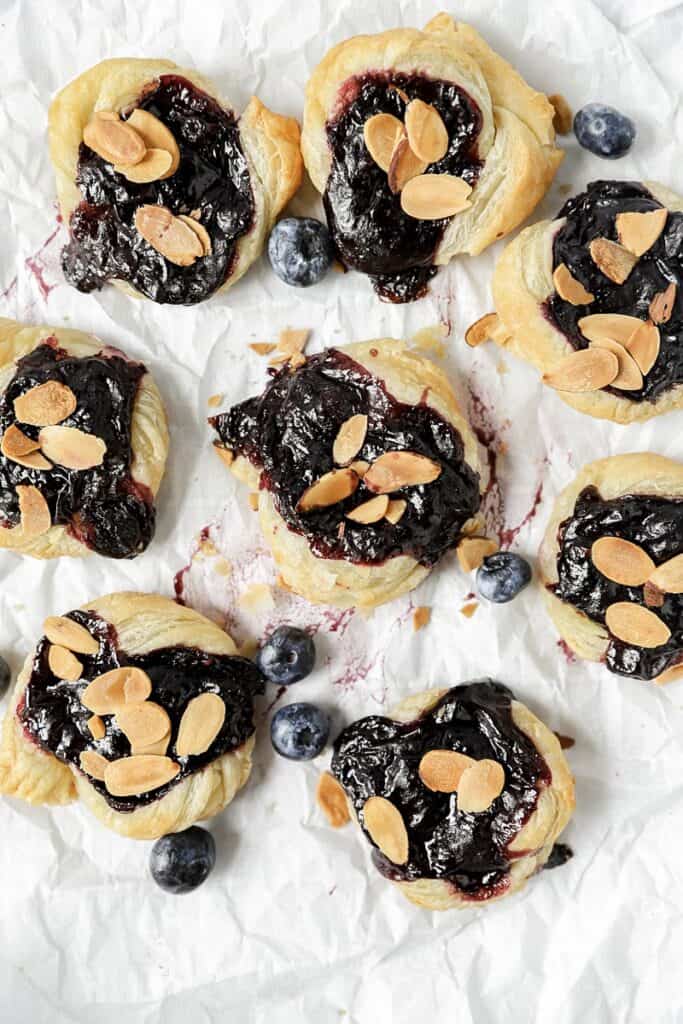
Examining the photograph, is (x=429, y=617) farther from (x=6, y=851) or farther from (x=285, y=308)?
(x=6, y=851)

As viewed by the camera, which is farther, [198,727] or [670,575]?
[198,727]

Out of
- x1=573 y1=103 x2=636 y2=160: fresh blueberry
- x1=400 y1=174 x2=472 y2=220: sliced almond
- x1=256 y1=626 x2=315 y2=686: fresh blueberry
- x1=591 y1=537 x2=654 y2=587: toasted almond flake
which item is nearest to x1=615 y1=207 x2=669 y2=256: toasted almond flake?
x1=573 y1=103 x2=636 y2=160: fresh blueberry

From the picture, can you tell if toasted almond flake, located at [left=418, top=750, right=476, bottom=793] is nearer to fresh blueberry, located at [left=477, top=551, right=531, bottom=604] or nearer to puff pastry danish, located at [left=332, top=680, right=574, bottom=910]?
puff pastry danish, located at [left=332, top=680, right=574, bottom=910]

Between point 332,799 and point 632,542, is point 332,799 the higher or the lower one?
the lower one

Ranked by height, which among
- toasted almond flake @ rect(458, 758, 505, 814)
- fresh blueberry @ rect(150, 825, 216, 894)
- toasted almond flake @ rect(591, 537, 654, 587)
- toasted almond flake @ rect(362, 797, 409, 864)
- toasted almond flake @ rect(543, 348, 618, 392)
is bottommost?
fresh blueberry @ rect(150, 825, 216, 894)

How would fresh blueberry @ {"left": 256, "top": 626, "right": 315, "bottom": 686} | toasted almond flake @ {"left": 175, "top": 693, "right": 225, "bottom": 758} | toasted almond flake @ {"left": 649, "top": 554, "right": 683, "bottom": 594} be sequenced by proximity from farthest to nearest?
fresh blueberry @ {"left": 256, "top": 626, "right": 315, "bottom": 686}, toasted almond flake @ {"left": 175, "top": 693, "right": 225, "bottom": 758}, toasted almond flake @ {"left": 649, "top": 554, "right": 683, "bottom": 594}

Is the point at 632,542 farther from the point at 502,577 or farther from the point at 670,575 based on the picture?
the point at 502,577

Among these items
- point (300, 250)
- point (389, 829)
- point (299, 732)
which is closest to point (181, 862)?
point (299, 732)
